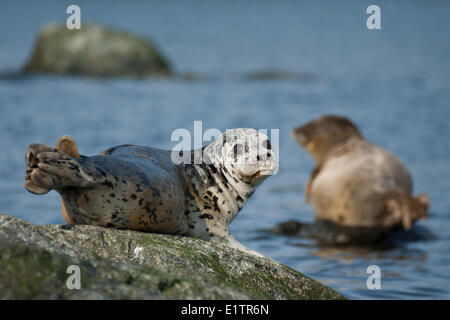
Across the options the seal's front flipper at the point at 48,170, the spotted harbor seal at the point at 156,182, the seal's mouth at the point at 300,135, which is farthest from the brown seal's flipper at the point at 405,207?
the seal's front flipper at the point at 48,170

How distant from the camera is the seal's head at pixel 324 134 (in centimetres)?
1201

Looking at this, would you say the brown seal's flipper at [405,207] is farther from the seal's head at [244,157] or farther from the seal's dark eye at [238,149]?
the seal's dark eye at [238,149]

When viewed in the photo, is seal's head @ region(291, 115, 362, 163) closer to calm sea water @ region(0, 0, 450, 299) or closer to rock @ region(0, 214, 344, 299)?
calm sea water @ region(0, 0, 450, 299)

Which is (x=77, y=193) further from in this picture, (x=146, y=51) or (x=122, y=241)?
(x=146, y=51)

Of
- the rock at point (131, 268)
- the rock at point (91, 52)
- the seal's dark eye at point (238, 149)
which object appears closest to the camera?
the rock at point (131, 268)

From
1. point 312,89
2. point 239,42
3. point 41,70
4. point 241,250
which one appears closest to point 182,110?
point 312,89

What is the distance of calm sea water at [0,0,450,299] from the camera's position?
9.60 metres

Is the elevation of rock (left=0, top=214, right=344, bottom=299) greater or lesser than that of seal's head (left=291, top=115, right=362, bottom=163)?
lesser

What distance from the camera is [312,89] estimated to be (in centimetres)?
2255

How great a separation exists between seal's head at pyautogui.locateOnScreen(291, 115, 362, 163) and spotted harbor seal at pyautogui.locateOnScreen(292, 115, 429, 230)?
0.24 metres

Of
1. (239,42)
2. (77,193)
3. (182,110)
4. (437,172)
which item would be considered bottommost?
(77,193)

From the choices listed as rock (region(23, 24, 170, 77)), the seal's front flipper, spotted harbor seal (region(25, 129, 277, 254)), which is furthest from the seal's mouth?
rock (region(23, 24, 170, 77))

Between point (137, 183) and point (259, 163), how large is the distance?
35.6 inches

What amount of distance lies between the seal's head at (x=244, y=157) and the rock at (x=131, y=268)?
577 mm
